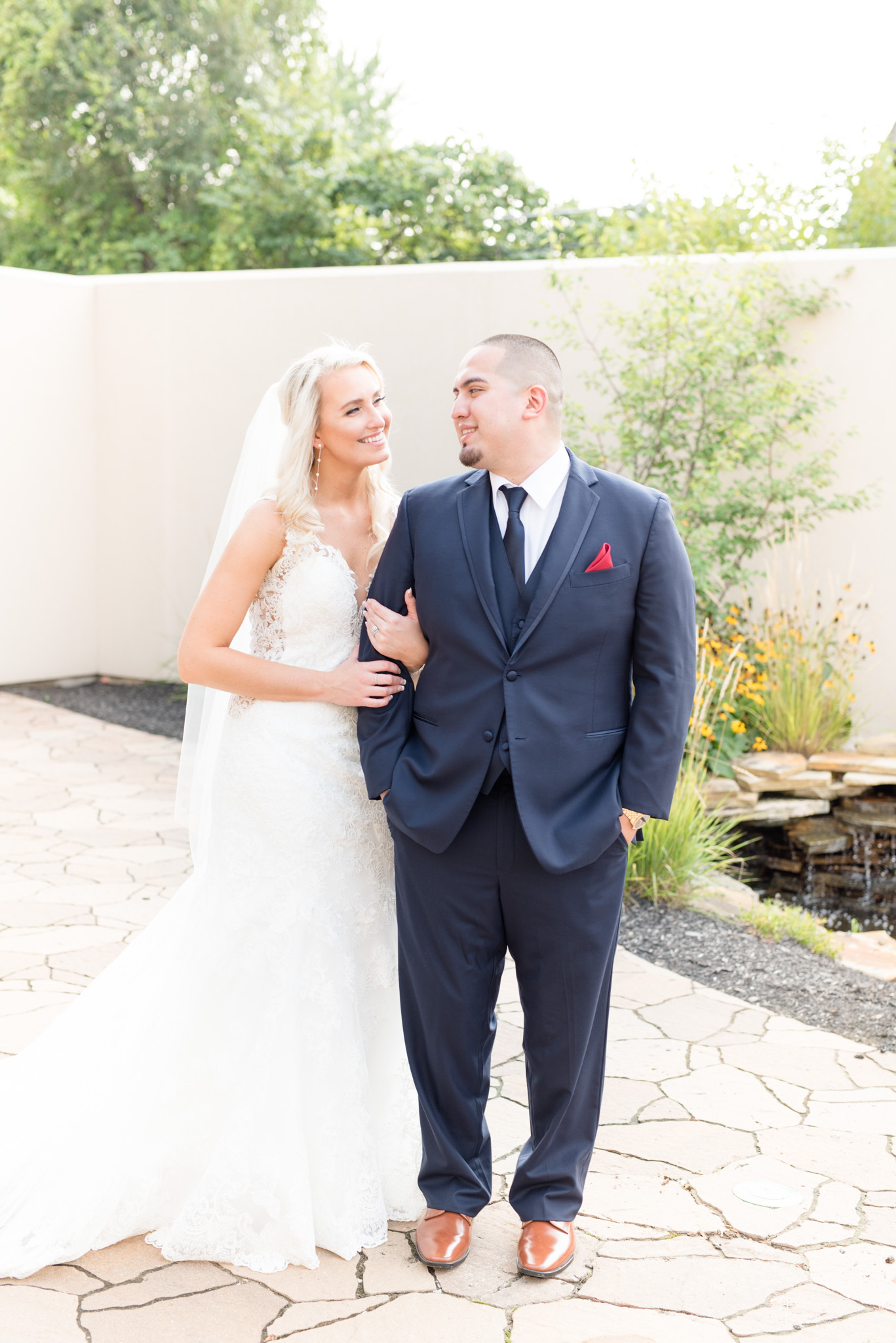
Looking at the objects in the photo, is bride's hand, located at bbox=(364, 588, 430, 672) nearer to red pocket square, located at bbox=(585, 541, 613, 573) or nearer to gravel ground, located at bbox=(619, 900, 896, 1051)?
red pocket square, located at bbox=(585, 541, 613, 573)

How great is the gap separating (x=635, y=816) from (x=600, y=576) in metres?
0.48

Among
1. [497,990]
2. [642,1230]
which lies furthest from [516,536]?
[642,1230]

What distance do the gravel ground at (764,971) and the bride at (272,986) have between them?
1856 millimetres

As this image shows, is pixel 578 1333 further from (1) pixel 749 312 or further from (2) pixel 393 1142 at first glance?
(1) pixel 749 312

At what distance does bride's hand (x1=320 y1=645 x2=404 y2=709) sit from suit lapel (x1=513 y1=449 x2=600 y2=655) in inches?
12.9

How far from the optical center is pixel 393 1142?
8.88 feet

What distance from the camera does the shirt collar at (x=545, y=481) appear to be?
242 cm

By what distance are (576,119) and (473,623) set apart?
18.8 meters

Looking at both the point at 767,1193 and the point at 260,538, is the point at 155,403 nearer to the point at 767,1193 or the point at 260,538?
the point at 260,538

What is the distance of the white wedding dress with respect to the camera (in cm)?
251

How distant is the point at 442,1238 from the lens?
2.50 m

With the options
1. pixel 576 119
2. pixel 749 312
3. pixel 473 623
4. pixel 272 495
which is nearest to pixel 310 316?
pixel 749 312

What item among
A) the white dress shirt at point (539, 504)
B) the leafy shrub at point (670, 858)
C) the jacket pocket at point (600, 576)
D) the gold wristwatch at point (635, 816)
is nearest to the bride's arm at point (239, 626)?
the white dress shirt at point (539, 504)

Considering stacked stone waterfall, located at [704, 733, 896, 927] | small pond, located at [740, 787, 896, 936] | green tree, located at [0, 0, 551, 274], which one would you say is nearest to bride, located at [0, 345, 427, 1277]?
small pond, located at [740, 787, 896, 936]
